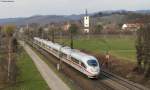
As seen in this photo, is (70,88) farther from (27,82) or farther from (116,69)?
(116,69)

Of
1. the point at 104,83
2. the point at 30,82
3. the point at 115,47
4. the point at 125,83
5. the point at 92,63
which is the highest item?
the point at 92,63

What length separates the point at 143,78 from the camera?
48.3 metres

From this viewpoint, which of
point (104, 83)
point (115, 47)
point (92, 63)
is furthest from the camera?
point (115, 47)

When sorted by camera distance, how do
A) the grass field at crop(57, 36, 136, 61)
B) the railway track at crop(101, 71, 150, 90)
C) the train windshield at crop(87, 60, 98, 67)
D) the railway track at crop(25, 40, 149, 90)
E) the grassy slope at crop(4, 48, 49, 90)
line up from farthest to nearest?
the grass field at crop(57, 36, 136, 61) → the train windshield at crop(87, 60, 98, 67) → the railway track at crop(25, 40, 149, 90) → the railway track at crop(101, 71, 150, 90) → the grassy slope at crop(4, 48, 49, 90)

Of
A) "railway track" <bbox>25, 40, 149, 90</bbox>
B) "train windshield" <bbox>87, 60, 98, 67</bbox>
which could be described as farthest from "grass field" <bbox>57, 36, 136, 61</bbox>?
"train windshield" <bbox>87, 60, 98, 67</bbox>

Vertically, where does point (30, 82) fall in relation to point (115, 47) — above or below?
above

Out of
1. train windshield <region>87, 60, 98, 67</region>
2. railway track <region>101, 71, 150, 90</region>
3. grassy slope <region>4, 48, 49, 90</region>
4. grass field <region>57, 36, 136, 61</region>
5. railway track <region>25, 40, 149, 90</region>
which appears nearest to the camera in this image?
grassy slope <region>4, 48, 49, 90</region>

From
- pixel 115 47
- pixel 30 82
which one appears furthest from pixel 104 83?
pixel 115 47

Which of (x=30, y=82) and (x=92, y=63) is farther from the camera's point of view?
(x=92, y=63)

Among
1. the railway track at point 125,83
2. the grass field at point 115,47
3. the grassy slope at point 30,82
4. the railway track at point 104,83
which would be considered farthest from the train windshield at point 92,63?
the grass field at point 115,47

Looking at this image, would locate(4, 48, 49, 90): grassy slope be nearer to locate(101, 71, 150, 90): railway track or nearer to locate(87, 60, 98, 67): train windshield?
locate(87, 60, 98, 67): train windshield

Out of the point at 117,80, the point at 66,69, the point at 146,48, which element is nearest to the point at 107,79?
the point at 117,80

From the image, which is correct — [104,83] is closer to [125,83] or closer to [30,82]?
[125,83]

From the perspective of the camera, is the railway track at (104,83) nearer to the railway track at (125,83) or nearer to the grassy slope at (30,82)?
the railway track at (125,83)
